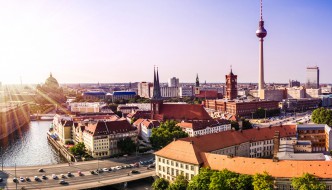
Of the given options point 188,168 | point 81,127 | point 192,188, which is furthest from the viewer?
point 81,127

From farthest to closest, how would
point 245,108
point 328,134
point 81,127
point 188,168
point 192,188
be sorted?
point 245,108, point 81,127, point 328,134, point 188,168, point 192,188

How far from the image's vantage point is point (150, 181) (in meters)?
56.6

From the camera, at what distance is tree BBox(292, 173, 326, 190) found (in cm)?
3906

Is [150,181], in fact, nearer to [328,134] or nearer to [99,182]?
[99,182]

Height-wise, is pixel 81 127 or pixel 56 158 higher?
pixel 81 127

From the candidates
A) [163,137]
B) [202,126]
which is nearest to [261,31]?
[202,126]

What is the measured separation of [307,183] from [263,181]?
4.92 m

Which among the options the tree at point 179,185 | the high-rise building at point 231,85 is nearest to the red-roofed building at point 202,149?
the tree at point 179,185

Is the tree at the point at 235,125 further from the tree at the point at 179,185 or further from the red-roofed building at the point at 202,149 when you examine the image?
the tree at the point at 179,185

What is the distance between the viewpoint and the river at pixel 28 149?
2980 inches

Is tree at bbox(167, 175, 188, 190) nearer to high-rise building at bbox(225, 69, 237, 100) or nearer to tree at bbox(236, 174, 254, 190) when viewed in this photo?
tree at bbox(236, 174, 254, 190)

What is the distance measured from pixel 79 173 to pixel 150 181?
1227 centimetres

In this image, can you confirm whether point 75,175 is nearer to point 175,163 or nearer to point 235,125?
point 175,163

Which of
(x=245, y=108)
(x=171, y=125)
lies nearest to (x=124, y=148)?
(x=171, y=125)
